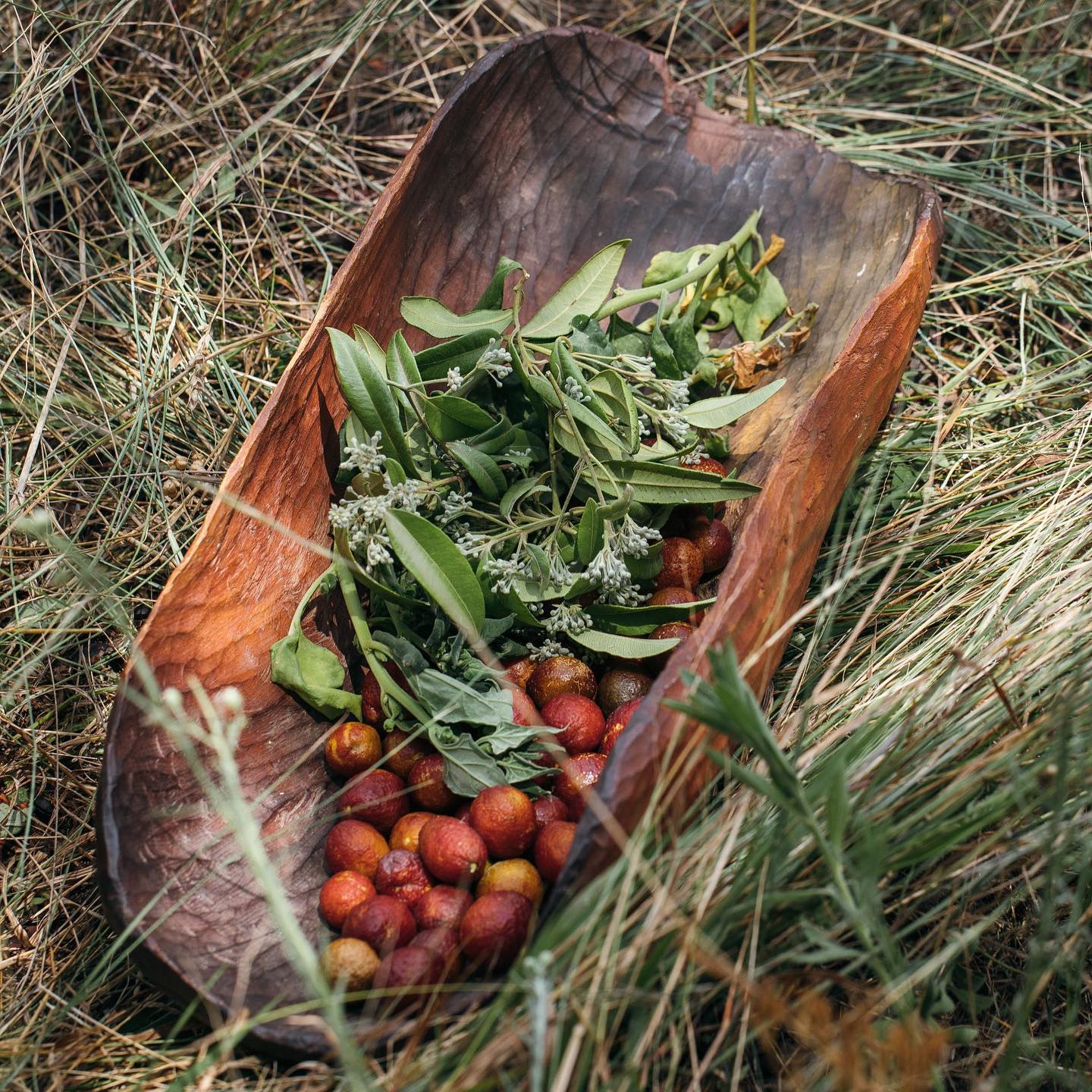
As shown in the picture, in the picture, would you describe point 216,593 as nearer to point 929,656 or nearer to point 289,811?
point 289,811

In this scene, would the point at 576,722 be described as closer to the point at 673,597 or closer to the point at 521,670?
the point at 521,670

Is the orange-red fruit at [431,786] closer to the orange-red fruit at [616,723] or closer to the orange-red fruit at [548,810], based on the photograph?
the orange-red fruit at [548,810]

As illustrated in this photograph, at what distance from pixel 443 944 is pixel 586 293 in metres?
1.42

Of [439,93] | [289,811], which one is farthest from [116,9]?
[289,811]

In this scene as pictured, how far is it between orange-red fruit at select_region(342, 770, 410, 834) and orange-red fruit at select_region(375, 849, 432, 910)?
0.11 m

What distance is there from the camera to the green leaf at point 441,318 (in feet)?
7.06

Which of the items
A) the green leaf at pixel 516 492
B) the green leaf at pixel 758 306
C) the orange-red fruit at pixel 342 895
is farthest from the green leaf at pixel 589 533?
the green leaf at pixel 758 306

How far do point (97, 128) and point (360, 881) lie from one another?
2505 mm

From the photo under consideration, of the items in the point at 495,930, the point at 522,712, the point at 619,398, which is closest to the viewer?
the point at 495,930

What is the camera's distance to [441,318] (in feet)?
7.14

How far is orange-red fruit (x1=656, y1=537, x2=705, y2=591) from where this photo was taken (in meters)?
2.05

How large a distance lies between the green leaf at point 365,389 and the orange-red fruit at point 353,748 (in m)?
0.52

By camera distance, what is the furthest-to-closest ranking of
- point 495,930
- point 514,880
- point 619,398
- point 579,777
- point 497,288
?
1. point 497,288
2. point 619,398
3. point 579,777
4. point 514,880
5. point 495,930

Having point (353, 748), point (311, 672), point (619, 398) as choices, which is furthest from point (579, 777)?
point (619, 398)
